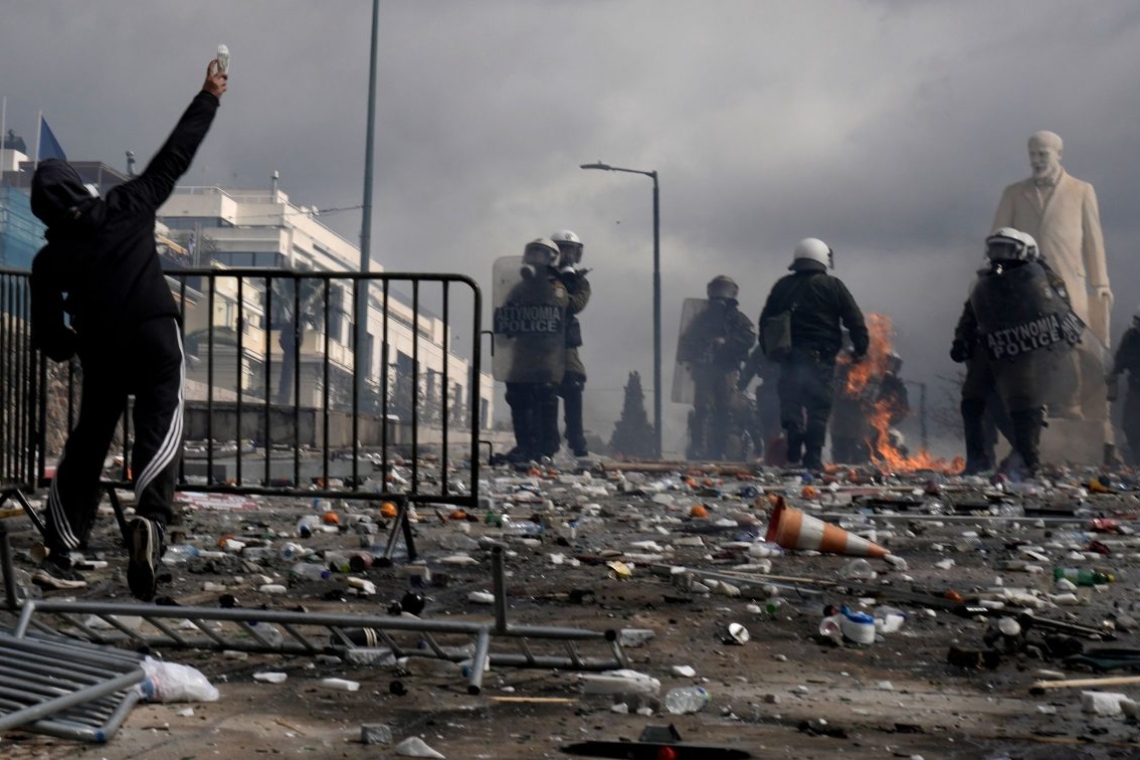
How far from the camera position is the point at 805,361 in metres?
15.1

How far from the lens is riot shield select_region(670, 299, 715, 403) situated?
2389 centimetres

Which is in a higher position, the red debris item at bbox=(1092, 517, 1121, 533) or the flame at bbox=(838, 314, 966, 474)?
the flame at bbox=(838, 314, 966, 474)

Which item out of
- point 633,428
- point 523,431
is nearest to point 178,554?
point 523,431

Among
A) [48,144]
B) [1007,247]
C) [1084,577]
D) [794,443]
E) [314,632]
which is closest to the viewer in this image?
[314,632]

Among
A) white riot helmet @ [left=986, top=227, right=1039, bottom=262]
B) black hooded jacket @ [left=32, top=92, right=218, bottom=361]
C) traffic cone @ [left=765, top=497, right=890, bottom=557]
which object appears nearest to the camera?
black hooded jacket @ [left=32, top=92, right=218, bottom=361]

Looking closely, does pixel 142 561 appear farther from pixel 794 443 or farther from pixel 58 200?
pixel 794 443

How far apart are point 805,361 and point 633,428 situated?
1976 centimetres

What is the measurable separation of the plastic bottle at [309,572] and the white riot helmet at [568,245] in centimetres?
1237

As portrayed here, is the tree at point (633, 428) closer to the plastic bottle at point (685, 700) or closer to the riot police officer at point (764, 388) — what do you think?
the riot police officer at point (764, 388)

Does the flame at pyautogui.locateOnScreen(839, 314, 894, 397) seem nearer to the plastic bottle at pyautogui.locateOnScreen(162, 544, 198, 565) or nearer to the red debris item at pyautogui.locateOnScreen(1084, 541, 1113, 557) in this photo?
the red debris item at pyautogui.locateOnScreen(1084, 541, 1113, 557)

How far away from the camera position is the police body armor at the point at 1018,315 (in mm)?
14188

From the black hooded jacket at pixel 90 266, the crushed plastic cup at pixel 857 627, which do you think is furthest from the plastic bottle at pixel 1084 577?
the black hooded jacket at pixel 90 266

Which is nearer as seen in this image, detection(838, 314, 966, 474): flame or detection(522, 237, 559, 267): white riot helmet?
detection(522, 237, 559, 267): white riot helmet

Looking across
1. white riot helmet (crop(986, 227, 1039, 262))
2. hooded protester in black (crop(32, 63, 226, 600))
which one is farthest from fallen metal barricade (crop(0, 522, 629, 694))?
white riot helmet (crop(986, 227, 1039, 262))
